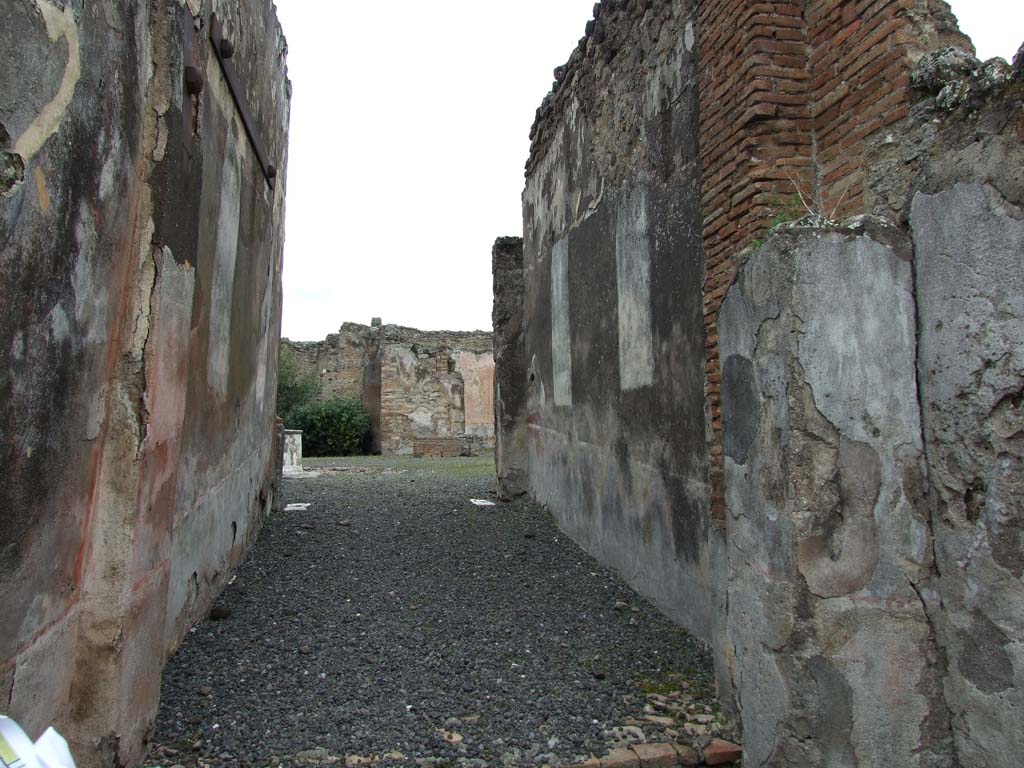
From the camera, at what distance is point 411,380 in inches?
799

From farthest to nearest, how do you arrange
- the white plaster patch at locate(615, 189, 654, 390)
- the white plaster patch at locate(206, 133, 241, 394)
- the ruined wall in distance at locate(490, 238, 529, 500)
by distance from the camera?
the ruined wall in distance at locate(490, 238, 529, 500), the white plaster patch at locate(615, 189, 654, 390), the white plaster patch at locate(206, 133, 241, 394)

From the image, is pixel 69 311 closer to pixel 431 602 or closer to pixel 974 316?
pixel 974 316

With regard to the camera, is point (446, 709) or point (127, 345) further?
point (446, 709)

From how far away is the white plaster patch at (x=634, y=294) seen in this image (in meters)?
4.46

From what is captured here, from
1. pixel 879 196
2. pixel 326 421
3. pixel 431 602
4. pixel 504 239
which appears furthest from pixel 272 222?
pixel 326 421

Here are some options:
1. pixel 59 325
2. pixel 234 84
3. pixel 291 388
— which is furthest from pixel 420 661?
pixel 291 388

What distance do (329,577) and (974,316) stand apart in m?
4.12

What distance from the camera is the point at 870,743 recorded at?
2.09 metres

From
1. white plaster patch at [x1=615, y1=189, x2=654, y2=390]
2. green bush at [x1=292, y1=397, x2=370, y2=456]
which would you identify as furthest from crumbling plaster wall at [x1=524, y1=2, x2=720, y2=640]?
green bush at [x1=292, y1=397, x2=370, y2=456]

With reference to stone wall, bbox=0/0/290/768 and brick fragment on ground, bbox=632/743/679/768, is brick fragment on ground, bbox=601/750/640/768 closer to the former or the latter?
brick fragment on ground, bbox=632/743/679/768

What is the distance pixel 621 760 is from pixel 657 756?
0.45ft

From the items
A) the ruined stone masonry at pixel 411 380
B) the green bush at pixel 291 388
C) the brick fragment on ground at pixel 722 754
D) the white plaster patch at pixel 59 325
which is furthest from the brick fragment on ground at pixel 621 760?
the green bush at pixel 291 388

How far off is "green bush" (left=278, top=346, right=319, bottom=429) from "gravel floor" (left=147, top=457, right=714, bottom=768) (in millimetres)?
14985

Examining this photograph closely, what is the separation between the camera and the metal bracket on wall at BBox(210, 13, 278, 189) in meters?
3.61
